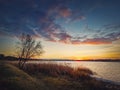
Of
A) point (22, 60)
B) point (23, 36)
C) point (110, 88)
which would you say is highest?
point (23, 36)

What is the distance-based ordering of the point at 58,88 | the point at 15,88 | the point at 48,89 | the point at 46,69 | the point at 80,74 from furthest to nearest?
the point at 46,69 < the point at 80,74 < the point at 58,88 < the point at 48,89 < the point at 15,88

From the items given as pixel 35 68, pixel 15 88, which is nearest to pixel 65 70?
pixel 35 68

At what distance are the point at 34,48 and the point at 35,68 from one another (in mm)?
6927

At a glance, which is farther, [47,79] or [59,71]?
[59,71]

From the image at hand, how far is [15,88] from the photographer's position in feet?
35.0

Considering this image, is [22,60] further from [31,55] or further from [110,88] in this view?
[110,88]

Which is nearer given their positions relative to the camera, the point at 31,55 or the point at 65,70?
the point at 65,70

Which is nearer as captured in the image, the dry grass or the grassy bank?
the grassy bank

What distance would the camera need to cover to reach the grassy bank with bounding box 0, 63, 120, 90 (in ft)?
39.4

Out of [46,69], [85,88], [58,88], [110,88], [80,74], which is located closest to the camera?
[58,88]

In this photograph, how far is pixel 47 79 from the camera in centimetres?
1777

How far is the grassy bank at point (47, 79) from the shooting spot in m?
12.0

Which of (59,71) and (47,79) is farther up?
(59,71)

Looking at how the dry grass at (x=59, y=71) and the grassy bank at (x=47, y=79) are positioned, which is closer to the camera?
the grassy bank at (x=47, y=79)
